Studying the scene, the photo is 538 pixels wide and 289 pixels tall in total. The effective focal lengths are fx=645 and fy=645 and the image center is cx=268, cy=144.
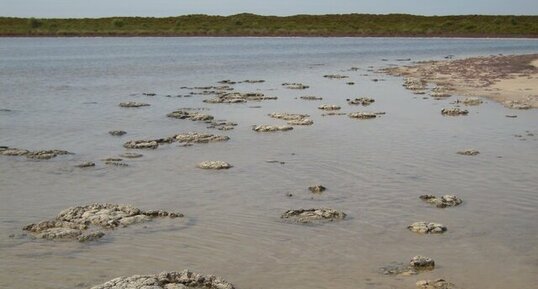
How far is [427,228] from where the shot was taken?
7969mm

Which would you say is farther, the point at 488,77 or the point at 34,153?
the point at 488,77

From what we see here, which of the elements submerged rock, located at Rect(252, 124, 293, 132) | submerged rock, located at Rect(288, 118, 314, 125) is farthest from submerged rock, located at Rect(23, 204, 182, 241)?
submerged rock, located at Rect(288, 118, 314, 125)

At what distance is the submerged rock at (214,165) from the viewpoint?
448 inches

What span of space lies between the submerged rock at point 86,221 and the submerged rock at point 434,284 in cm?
368

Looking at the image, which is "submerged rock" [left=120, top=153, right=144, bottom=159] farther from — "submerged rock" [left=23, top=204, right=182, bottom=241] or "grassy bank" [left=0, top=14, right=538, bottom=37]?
"grassy bank" [left=0, top=14, right=538, bottom=37]

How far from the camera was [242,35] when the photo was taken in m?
91.1

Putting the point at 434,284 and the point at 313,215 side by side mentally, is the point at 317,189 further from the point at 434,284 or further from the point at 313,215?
the point at 434,284

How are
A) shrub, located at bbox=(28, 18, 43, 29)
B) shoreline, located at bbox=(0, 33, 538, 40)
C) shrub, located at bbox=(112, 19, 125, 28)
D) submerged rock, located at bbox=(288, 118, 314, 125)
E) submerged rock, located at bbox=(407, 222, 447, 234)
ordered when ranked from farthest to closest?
shrub, located at bbox=(112, 19, 125, 28)
shrub, located at bbox=(28, 18, 43, 29)
shoreline, located at bbox=(0, 33, 538, 40)
submerged rock, located at bbox=(288, 118, 314, 125)
submerged rock, located at bbox=(407, 222, 447, 234)

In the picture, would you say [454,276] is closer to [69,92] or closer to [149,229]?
[149,229]

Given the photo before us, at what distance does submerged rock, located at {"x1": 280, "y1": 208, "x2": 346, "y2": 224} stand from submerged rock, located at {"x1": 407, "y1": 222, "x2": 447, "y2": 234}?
37.7 inches

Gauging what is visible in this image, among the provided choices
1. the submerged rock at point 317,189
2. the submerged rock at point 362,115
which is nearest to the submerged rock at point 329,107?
the submerged rock at point 362,115

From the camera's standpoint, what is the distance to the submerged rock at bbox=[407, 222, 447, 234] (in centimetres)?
793

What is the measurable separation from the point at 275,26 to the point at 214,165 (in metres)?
85.9

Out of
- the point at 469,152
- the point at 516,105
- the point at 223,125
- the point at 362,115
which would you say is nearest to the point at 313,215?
the point at 469,152
